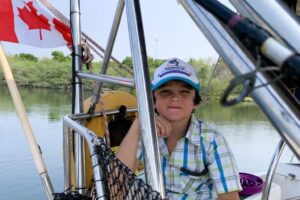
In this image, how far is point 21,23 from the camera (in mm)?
2498

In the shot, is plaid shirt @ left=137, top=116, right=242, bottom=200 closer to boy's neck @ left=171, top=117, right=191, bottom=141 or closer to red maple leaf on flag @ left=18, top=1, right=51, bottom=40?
boy's neck @ left=171, top=117, right=191, bottom=141

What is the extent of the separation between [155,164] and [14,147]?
1040cm

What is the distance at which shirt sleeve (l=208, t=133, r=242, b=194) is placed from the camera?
1.29m

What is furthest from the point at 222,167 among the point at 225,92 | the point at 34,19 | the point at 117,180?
the point at 34,19

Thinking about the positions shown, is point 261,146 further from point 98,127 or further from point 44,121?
point 98,127

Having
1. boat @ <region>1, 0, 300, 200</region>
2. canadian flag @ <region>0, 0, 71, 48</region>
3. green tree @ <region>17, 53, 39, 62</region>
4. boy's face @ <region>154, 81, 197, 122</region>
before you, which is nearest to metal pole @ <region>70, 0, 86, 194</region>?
boat @ <region>1, 0, 300, 200</region>

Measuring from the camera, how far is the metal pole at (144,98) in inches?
32.3

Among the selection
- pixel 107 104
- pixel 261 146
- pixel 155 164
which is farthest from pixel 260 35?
pixel 261 146

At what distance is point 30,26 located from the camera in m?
2.49

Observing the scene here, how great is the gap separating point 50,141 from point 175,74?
10.00 meters

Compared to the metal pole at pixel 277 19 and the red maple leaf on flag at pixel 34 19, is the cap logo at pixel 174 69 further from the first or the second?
the red maple leaf on flag at pixel 34 19

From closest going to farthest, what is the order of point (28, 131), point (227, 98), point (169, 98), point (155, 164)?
point (227, 98) < point (155, 164) < point (169, 98) < point (28, 131)

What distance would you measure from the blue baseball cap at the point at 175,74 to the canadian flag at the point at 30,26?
128 centimetres

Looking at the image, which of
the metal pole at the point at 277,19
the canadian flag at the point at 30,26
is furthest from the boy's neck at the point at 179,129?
the canadian flag at the point at 30,26
